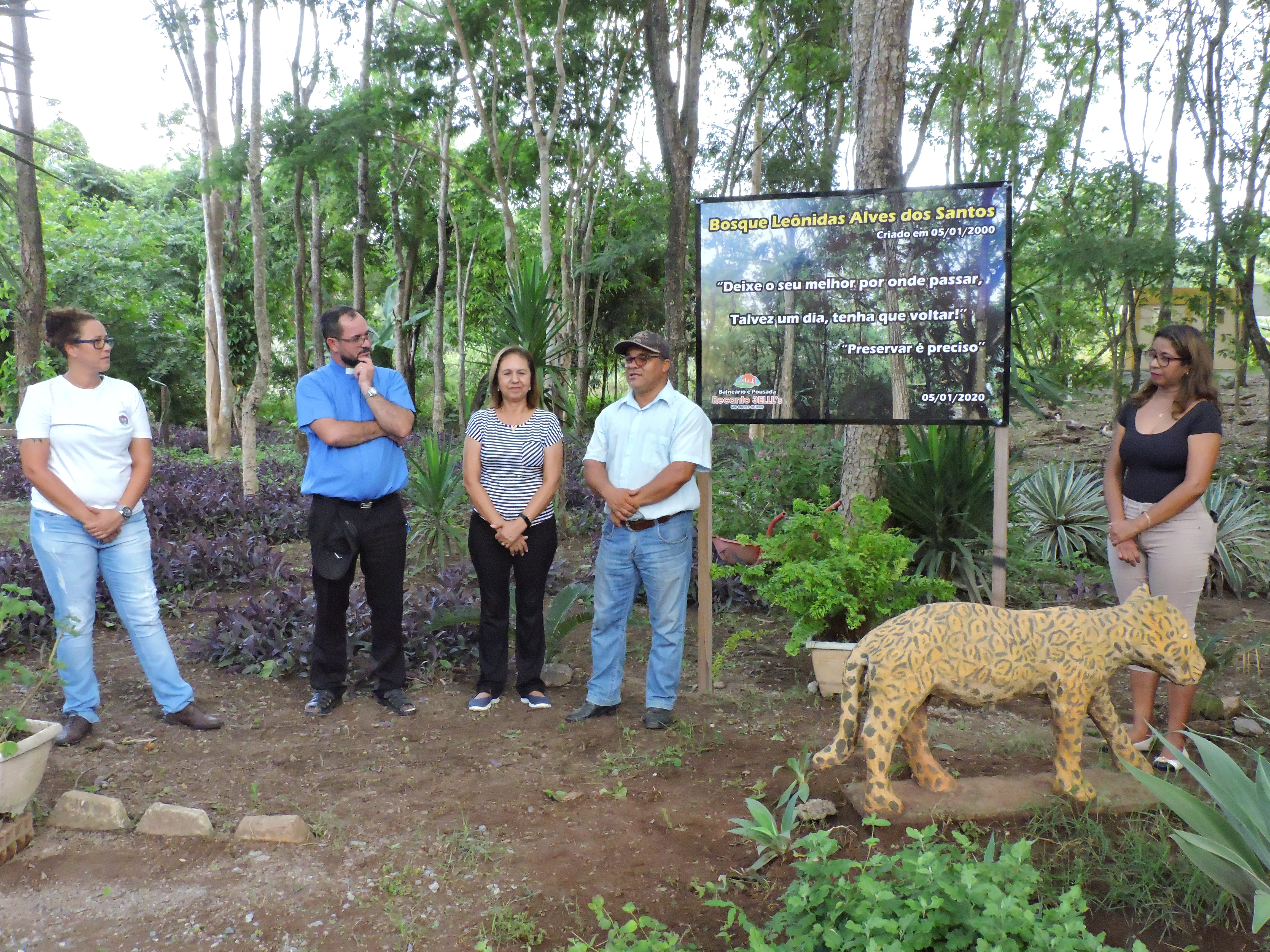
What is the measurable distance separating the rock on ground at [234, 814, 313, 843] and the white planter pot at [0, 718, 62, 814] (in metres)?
0.73

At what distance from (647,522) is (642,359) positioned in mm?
768

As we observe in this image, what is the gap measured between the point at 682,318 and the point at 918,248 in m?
4.78

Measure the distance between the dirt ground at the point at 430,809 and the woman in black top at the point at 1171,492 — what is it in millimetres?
395

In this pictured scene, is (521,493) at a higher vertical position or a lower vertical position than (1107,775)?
higher

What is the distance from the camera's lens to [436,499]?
25.0 feet

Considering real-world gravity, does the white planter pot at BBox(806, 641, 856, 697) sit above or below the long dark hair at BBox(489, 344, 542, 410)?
below

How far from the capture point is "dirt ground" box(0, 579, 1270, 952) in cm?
287

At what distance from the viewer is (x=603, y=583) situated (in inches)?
184

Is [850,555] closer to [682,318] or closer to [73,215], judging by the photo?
[682,318]

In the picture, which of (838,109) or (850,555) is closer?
(850,555)

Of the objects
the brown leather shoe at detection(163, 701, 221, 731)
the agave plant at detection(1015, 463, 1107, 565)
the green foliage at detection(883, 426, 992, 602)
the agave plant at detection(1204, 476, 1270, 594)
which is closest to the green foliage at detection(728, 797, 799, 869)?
the brown leather shoe at detection(163, 701, 221, 731)

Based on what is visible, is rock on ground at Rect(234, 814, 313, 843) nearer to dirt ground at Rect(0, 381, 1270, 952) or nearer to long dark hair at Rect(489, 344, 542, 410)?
dirt ground at Rect(0, 381, 1270, 952)

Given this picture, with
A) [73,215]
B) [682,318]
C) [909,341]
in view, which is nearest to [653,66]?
[682,318]

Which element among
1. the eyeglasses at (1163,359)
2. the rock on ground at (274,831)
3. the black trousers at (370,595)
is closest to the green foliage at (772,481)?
the black trousers at (370,595)
